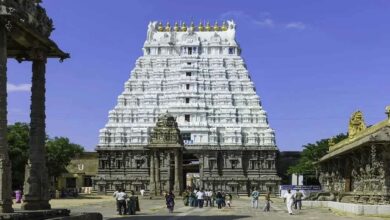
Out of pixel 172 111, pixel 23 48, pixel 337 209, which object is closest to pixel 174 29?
pixel 172 111

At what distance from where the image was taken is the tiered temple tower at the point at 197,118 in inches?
3939

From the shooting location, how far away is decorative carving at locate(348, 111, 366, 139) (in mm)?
43500

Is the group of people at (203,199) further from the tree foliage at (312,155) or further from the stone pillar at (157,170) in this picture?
the tree foliage at (312,155)

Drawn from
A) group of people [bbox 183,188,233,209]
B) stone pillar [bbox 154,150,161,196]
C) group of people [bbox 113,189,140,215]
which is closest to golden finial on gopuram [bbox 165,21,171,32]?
stone pillar [bbox 154,150,161,196]

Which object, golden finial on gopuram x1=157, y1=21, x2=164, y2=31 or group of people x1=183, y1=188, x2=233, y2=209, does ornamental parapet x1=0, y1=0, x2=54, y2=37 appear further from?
golden finial on gopuram x1=157, y1=21, x2=164, y2=31

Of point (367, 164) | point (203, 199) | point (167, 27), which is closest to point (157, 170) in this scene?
point (203, 199)

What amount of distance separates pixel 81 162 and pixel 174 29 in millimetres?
30023

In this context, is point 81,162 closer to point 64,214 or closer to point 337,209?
point 337,209

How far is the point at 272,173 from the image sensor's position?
100 meters

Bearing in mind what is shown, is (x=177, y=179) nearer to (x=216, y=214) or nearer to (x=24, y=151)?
(x=24, y=151)

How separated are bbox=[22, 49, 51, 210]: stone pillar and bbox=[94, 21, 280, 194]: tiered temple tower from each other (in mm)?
72660

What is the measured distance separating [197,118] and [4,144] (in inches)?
3343

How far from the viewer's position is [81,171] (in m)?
113

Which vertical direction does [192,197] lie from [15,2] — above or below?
below
